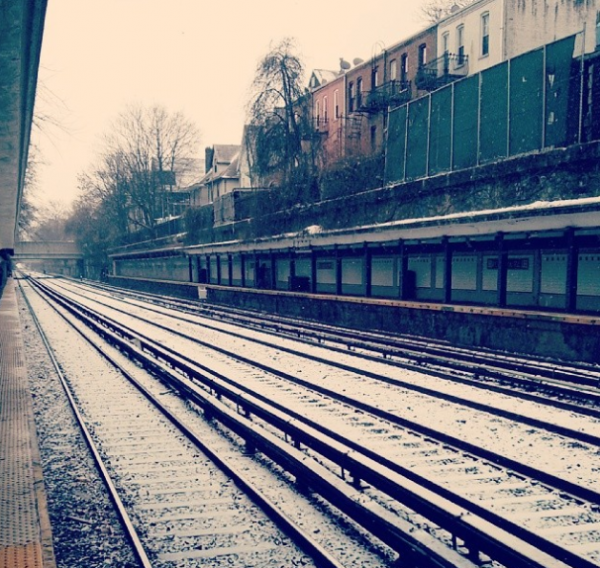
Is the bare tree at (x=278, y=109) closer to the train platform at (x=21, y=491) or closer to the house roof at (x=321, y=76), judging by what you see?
the house roof at (x=321, y=76)

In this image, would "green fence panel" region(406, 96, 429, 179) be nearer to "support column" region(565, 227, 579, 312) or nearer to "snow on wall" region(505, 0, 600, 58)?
"support column" region(565, 227, 579, 312)

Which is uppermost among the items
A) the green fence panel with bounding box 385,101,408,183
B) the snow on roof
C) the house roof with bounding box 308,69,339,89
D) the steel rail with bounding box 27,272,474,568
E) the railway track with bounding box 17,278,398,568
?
the house roof with bounding box 308,69,339,89

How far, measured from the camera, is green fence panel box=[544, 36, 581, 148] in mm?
14961

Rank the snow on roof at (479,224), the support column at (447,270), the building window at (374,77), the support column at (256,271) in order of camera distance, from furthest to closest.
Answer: the building window at (374,77), the support column at (256,271), the support column at (447,270), the snow on roof at (479,224)

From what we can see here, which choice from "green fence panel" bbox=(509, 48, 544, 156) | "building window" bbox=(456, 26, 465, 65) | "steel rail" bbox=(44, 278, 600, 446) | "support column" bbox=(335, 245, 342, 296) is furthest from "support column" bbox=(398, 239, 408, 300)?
"building window" bbox=(456, 26, 465, 65)

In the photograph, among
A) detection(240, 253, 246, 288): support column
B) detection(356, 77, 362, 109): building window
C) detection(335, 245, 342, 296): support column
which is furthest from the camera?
detection(356, 77, 362, 109): building window

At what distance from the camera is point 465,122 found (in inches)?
725

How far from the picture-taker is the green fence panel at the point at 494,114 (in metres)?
16.9

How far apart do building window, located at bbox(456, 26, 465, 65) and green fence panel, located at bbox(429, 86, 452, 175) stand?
13.8 m

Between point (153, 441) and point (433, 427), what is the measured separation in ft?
13.5

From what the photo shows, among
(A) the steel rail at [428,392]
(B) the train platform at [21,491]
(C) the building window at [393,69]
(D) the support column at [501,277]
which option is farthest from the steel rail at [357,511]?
(C) the building window at [393,69]

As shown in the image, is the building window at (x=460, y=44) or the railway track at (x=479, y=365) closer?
the railway track at (x=479, y=365)

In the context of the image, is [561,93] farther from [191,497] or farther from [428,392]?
[191,497]

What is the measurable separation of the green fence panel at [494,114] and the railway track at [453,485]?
10746mm
